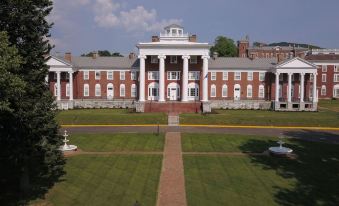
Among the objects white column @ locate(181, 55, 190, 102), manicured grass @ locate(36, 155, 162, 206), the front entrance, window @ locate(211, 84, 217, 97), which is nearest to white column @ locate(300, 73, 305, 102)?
window @ locate(211, 84, 217, 97)

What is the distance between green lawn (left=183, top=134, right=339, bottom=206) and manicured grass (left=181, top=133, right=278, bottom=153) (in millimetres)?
86

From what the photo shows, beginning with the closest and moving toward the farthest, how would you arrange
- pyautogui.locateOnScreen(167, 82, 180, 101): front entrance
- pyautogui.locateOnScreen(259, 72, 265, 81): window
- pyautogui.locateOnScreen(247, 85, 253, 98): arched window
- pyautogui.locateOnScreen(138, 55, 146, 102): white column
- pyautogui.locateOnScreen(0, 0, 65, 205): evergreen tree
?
pyautogui.locateOnScreen(0, 0, 65, 205): evergreen tree → pyautogui.locateOnScreen(138, 55, 146, 102): white column → pyautogui.locateOnScreen(167, 82, 180, 101): front entrance → pyautogui.locateOnScreen(259, 72, 265, 81): window → pyautogui.locateOnScreen(247, 85, 253, 98): arched window

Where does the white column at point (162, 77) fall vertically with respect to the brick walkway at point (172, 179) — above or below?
above

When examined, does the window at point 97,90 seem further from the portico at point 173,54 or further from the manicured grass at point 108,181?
the manicured grass at point 108,181

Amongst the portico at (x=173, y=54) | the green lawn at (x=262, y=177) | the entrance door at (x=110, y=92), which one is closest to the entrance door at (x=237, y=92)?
the portico at (x=173, y=54)

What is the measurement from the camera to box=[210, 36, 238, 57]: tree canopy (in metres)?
124

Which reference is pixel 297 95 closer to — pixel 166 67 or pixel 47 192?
pixel 166 67

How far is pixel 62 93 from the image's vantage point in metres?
68.1

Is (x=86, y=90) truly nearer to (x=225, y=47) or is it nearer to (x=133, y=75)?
(x=133, y=75)

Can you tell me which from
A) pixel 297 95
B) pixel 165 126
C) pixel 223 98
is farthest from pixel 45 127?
pixel 297 95

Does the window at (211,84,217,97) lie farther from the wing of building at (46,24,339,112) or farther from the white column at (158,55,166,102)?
the white column at (158,55,166,102)

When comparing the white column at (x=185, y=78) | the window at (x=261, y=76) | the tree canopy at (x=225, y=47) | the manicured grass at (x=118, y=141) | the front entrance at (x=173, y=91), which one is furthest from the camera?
the tree canopy at (x=225, y=47)

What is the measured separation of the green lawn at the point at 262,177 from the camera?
70.8ft

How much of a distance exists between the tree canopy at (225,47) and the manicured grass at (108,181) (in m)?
96.6
